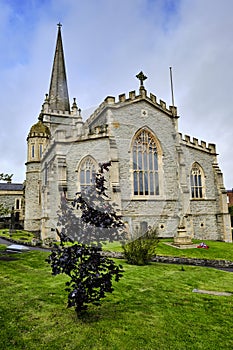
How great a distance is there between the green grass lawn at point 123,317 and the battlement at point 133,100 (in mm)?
14603

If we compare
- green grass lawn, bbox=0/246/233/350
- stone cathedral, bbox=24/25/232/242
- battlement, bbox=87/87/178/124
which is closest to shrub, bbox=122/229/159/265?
green grass lawn, bbox=0/246/233/350

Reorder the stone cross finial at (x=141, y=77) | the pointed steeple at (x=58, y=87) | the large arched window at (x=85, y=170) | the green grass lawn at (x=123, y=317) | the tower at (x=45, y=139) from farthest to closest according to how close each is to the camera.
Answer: the pointed steeple at (x=58, y=87)
the tower at (x=45, y=139)
the stone cross finial at (x=141, y=77)
the large arched window at (x=85, y=170)
the green grass lawn at (x=123, y=317)

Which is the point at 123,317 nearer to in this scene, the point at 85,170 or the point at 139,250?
the point at 139,250

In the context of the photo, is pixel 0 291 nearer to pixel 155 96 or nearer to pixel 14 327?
pixel 14 327

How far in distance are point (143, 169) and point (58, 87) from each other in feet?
86.0

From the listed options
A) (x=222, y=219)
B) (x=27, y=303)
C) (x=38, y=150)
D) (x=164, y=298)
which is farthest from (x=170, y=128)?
Answer: (x=27, y=303)

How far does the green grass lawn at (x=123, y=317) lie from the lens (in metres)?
4.66

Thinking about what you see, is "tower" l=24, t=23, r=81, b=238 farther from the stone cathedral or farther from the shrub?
the shrub

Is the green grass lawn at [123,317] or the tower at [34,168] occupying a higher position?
the tower at [34,168]

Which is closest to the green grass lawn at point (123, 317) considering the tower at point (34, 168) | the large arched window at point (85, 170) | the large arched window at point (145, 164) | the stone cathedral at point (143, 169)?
the stone cathedral at point (143, 169)

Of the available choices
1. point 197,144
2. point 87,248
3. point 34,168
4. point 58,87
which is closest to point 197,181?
point 197,144

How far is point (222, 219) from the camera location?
2445 centimetres

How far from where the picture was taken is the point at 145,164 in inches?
851

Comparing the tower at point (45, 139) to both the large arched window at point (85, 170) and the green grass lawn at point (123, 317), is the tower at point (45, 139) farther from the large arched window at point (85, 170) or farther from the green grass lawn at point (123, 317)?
the green grass lawn at point (123, 317)
